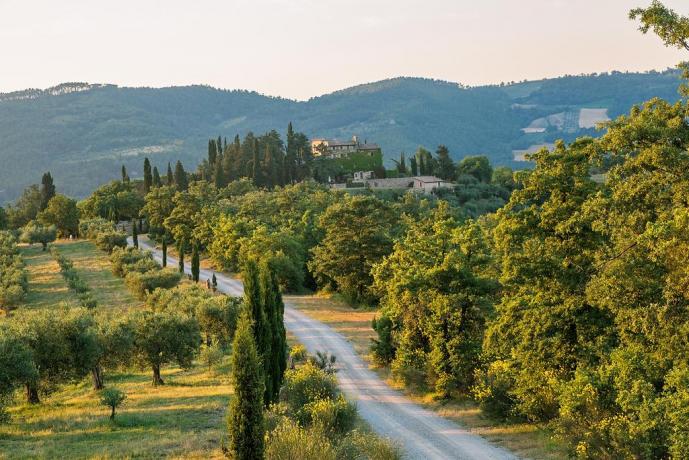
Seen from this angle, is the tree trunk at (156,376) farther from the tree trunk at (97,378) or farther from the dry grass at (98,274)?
the dry grass at (98,274)

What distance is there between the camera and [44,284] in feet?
237

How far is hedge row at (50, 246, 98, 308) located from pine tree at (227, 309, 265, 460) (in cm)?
3852

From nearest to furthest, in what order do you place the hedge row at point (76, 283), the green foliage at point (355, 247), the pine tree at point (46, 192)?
the hedge row at point (76, 283), the green foliage at point (355, 247), the pine tree at point (46, 192)

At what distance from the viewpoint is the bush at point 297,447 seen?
58.9 ft

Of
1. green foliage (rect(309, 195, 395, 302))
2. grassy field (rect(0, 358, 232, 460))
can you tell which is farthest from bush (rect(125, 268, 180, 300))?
grassy field (rect(0, 358, 232, 460))

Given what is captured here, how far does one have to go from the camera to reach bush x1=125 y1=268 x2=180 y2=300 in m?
62.5

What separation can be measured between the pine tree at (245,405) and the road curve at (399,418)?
6.53m

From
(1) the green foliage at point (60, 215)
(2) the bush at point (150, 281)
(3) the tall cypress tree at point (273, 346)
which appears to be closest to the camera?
(3) the tall cypress tree at point (273, 346)

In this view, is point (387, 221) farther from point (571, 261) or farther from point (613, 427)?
point (613, 427)

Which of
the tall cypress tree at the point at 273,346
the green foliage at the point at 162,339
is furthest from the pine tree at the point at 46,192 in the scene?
the tall cypress tree at the point at 273,346

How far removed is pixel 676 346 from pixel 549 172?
26.2 feet

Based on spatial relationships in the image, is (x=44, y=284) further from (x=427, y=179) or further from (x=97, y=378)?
(x=427, y=179)

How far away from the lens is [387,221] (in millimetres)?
67500

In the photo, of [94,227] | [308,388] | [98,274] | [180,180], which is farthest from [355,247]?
[180,180]
